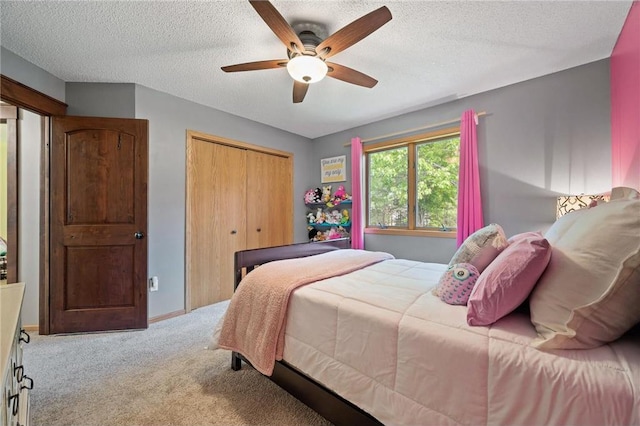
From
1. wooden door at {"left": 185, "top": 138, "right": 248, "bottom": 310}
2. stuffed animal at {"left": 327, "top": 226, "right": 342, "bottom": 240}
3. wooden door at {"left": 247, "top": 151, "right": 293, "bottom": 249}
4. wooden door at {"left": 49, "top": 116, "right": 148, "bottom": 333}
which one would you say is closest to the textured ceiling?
wooden door at {"left": 49, "top": 116, "right": 148, "bottom": 333}

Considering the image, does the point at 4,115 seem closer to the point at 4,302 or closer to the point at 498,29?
the point at 4,302

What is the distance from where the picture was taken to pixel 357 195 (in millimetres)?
3750

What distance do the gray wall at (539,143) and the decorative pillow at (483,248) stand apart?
1.61 metres

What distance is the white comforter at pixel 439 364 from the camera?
74 cm

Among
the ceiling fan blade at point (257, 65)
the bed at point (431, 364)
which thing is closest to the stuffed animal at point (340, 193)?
the ceiling fan blade at point (257, 65)

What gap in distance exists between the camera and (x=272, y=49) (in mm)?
2047

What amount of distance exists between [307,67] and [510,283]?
1.67 meters

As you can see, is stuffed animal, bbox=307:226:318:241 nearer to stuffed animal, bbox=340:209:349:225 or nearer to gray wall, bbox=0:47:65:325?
stuffed animal, bbox=340:209:349:225

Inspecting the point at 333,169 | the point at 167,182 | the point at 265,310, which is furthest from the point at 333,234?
the point at 265,310

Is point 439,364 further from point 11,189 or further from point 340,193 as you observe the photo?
point 11,189

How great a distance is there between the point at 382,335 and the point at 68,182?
3060 mm

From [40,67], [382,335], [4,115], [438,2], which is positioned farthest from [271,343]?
[4,115]

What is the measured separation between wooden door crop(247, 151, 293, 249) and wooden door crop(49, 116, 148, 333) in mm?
1391

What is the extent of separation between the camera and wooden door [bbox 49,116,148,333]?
2.42 metres
